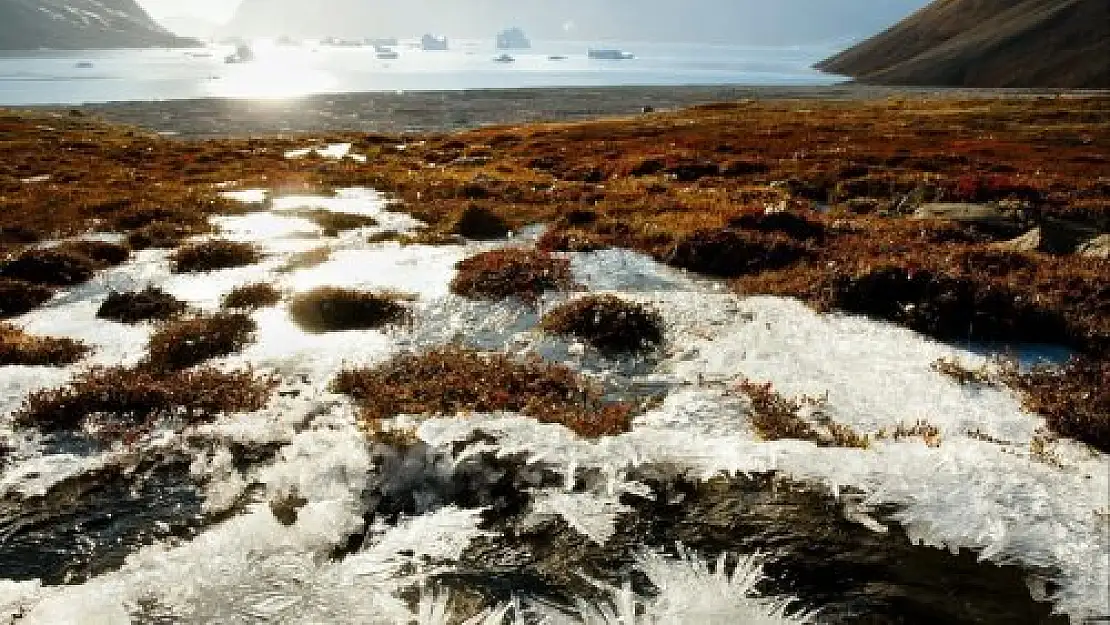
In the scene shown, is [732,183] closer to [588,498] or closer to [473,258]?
[473,258]

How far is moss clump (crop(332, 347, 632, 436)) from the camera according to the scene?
368 inches

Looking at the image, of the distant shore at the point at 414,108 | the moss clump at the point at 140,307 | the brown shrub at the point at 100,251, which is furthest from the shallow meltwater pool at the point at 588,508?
the distant shore at the point at 414,108

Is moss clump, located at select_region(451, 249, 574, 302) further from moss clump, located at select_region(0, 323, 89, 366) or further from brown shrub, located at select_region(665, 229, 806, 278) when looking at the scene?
moss clump, located at select_region(0, 323, 89, 366)

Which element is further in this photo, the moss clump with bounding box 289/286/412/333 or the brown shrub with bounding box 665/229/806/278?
the brown shrub with bounding box 665/229/806/278

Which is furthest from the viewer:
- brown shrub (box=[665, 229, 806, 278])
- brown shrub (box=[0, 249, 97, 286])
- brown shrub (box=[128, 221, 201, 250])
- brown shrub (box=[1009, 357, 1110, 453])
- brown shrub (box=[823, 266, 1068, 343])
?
brown shrub (box=[128, 221, 201, 250])

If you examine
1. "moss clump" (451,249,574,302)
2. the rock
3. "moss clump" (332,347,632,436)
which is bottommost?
"moss clump" (332,347,632,436)

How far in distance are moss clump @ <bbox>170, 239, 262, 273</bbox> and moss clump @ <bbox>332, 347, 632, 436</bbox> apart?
810 centimetres

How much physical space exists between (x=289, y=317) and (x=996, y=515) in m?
11.3

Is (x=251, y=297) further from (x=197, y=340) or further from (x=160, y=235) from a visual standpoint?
(x=160, y=235)

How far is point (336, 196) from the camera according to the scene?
27297 millimetres

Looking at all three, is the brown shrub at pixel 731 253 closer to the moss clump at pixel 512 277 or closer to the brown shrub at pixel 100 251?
the moss clump at pixel 512 277

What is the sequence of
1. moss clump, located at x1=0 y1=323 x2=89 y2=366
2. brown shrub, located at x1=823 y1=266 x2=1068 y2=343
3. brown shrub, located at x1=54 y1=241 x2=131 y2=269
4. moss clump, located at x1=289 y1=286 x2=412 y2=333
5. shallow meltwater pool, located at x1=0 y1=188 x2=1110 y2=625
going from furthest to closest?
brown shrub, located at x1=54 y1=241 x2=131 y2=269 < moss clump, located at x1=289 y1=286 x2=412 y2=333 < brown shrub, located at x1=823 y1=266 x2=1068 y2=343 < moss clump, located at x1=0 y1=323 x2=89 y2=366 < shallow meltwater pool, located at x1=0 y1=188 x2=1110 y2=625

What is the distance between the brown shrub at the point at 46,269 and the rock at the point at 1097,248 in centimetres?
2181

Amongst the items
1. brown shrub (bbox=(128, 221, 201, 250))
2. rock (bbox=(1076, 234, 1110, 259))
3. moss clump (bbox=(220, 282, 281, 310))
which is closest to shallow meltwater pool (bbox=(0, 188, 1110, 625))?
moss clump (bbox=(220, 282, 281, 310))
